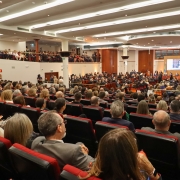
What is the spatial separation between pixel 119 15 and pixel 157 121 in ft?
25.1

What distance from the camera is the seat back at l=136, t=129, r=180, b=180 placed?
2283 millimetres

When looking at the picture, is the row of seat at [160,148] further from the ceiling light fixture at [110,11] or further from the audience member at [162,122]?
the ceiling light fixture at [110,11]

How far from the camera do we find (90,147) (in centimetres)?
317

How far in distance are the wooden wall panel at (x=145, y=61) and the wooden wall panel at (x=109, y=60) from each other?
4.04 m

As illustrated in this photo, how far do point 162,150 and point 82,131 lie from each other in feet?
4.02

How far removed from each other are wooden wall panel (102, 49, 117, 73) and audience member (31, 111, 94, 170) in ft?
81.4

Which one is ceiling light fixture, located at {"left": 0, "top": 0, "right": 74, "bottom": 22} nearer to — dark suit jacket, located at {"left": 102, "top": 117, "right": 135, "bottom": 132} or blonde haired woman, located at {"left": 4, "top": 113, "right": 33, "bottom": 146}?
dark suit jacket, located at {"left": 102, "top": 117, "right": 135, "bottom": 132}

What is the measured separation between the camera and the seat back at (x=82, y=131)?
3042 millimetres

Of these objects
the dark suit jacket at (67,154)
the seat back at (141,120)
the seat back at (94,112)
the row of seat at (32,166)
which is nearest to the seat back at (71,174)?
the row of seat at (32,166)

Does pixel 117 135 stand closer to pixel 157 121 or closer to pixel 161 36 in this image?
pixel 157 121

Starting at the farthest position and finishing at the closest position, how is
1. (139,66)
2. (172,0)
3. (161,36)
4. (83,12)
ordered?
1. (139,66)
2. (161,36)
3. (83,12)
4. (172,0)

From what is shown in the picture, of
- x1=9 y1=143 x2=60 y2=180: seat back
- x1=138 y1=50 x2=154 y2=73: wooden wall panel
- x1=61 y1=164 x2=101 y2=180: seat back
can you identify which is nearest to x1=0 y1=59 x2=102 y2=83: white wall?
x1=138 y1=50 x2=154 y2=73: wooden wall panel

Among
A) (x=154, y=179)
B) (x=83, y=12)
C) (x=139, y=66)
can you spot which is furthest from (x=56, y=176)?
(x=139, y=66)

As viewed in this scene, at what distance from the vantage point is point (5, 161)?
2.05 m
